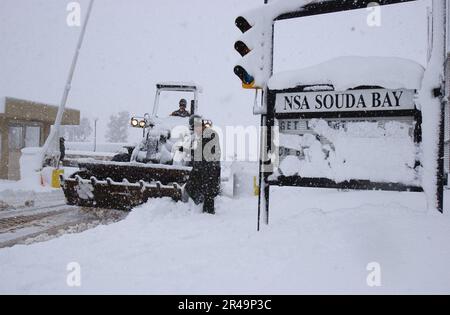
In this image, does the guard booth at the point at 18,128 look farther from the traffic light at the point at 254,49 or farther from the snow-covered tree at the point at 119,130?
the snow-covered tree at the point at 119,130

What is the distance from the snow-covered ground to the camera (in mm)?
2578

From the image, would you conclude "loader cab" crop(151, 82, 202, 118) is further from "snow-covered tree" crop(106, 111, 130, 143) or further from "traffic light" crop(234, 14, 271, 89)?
"snow-covered tree" crop(106, 111, 130, 143)

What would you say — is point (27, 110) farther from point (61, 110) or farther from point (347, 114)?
point (347, 114)

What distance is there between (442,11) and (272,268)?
3.41 metres

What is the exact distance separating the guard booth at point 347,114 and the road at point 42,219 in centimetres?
327

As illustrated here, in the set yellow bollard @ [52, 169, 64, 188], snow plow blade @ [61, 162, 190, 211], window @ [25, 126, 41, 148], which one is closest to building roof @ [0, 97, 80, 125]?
window @ [25, 126, 41, 148]

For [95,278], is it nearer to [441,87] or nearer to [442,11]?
[441,87]

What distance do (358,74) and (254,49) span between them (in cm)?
137

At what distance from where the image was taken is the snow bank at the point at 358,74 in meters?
3.66

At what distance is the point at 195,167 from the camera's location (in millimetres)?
6055

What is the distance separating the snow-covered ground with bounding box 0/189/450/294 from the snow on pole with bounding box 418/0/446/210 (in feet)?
1.44

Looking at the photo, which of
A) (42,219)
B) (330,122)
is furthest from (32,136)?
(330,122)

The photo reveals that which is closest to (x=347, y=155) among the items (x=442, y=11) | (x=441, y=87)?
(x=441, y=87)

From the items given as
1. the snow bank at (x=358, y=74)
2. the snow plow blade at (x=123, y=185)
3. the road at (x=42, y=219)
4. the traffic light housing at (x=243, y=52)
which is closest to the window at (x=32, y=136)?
the road at (x=42, y=219)
